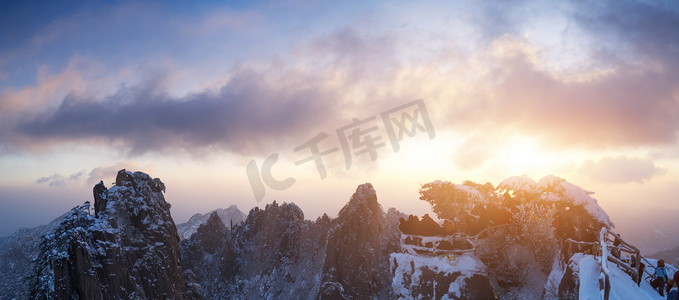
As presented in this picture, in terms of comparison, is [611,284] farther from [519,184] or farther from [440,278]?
[519,184]

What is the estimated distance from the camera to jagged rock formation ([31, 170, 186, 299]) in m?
39.2

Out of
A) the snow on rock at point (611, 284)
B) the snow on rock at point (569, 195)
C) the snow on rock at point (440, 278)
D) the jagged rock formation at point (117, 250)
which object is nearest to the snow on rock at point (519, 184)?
the snow on rock at point (569, 195)

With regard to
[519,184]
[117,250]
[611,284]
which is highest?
[117,250]

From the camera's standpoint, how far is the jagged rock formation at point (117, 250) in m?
39.2

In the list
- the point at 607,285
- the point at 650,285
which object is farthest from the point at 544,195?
the point at 607,285

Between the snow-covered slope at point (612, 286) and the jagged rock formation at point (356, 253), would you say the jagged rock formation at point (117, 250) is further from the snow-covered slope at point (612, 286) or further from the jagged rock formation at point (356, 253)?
the snow-covered slope at point (612, 286)

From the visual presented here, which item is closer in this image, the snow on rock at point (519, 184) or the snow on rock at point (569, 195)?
the snow on rock at point (569, 195)

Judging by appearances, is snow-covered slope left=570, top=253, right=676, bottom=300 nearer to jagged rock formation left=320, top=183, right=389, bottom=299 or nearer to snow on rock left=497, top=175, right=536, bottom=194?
snow on rock left=497, top=175, right=536, bottom=194

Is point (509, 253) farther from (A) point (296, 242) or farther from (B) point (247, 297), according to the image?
(B) point (247, 297)

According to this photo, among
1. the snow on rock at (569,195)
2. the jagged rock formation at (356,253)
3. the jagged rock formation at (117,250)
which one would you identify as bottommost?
the jagged rock formation at (356,253)

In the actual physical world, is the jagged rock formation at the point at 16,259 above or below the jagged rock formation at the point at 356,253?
above

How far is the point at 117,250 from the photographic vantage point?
158 ft

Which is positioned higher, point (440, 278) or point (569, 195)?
point (569, 195)

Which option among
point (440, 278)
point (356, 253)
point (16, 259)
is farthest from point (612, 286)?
point (16, 259)
